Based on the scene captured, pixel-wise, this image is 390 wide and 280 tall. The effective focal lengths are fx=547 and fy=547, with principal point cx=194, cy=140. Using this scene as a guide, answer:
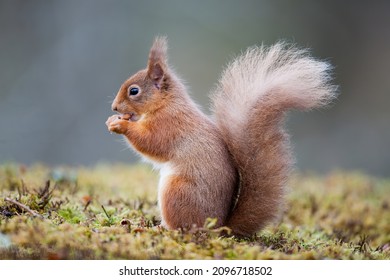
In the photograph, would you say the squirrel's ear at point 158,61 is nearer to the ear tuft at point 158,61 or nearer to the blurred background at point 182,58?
the ear tuft at point 158,61

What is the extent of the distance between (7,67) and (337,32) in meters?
4.67

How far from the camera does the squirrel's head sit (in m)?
2.70

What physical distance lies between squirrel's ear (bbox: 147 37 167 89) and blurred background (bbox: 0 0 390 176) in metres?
4.42

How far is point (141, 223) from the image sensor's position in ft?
8.05

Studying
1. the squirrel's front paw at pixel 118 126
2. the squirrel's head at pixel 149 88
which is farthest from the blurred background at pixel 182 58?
the squirrel's front paw at pixel 118 126

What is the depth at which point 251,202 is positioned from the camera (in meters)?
2.46

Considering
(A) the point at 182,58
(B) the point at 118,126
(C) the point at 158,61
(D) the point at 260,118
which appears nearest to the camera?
(D) the point at 260,118

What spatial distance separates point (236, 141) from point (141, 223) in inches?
22.2

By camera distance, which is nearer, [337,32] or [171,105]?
[171,105]

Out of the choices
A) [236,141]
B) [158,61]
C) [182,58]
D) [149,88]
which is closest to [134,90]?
[149,88]

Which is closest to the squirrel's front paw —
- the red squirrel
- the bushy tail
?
the red squirrel

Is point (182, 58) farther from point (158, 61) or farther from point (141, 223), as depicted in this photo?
point (141, 223)
